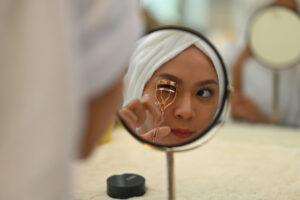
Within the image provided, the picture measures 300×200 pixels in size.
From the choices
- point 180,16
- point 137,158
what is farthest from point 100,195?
point 180,16

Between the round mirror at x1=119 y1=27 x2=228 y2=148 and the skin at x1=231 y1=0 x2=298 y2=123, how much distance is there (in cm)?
90

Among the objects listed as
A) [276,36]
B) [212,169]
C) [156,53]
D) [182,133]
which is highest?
[276,36]

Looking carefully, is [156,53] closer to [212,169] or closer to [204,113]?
[204,113]

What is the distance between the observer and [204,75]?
0.54 meters

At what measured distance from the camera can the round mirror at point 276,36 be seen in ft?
→ 4.01

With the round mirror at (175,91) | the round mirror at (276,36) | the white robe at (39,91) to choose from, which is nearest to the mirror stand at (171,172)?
the round mirror at (175,91)

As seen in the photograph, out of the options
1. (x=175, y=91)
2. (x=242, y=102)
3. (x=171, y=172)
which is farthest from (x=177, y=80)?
(x=242, y=102)

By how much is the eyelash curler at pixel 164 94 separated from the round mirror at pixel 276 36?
2.72 ft

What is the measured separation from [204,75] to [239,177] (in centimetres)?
31

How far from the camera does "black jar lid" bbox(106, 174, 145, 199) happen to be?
656mm

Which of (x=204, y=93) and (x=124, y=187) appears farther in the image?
(x=124, y=187)

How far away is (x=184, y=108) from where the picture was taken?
21.2 inches

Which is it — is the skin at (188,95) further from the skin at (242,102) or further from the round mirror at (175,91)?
the skin at (242,102)

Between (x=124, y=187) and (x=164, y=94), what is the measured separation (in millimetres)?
212
